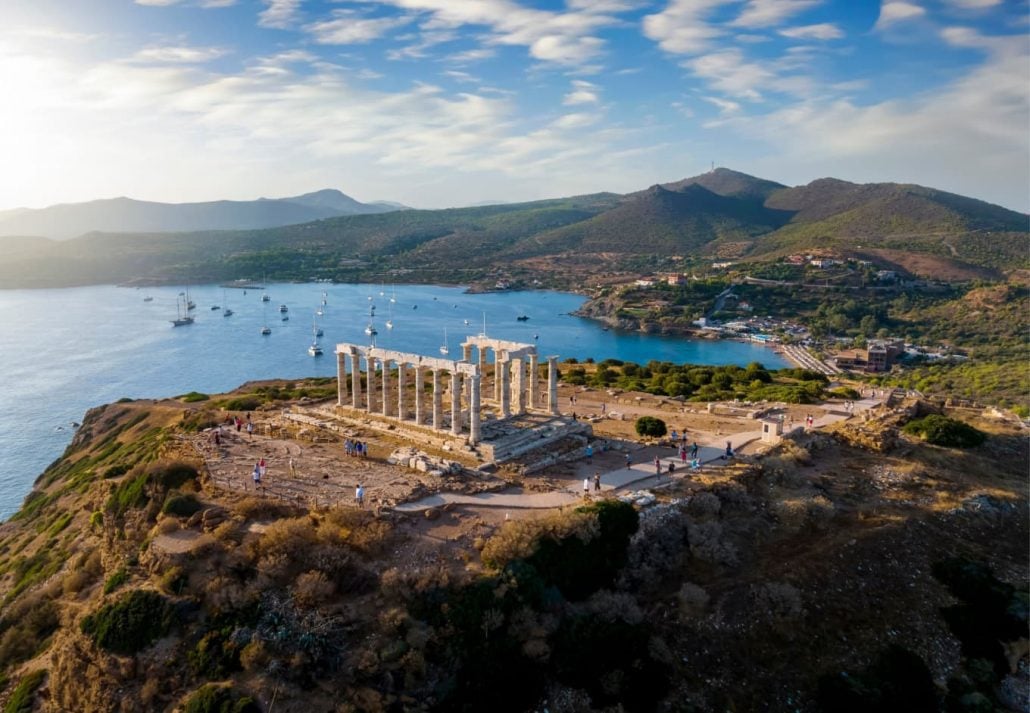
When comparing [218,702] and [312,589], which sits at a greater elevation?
[312,589]

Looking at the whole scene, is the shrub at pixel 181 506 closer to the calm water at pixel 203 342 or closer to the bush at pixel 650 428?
the bush at pixel 650 428

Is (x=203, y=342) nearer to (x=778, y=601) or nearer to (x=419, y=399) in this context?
(x=419, y=399)

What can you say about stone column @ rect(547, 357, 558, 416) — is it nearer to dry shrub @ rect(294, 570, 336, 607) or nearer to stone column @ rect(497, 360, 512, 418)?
stone column @ rect(497, 360, 512, 418)

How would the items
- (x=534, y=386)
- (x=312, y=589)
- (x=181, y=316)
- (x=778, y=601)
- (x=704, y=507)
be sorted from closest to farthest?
(x=312, y=589) → (x=778, y=601) → (x=704, y=507) → (x=534, y=386) → (x=181, y=316)

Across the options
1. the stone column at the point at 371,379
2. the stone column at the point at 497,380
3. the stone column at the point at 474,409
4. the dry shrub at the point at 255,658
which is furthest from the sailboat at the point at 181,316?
the dry shrub at the point at 255,658

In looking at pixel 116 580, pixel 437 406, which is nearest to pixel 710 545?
pixel 437 406

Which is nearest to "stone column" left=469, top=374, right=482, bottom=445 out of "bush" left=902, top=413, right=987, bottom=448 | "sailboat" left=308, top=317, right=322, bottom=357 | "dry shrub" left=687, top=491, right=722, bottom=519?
"dry shrub" left=687, top=491, right=722, bottom=519
